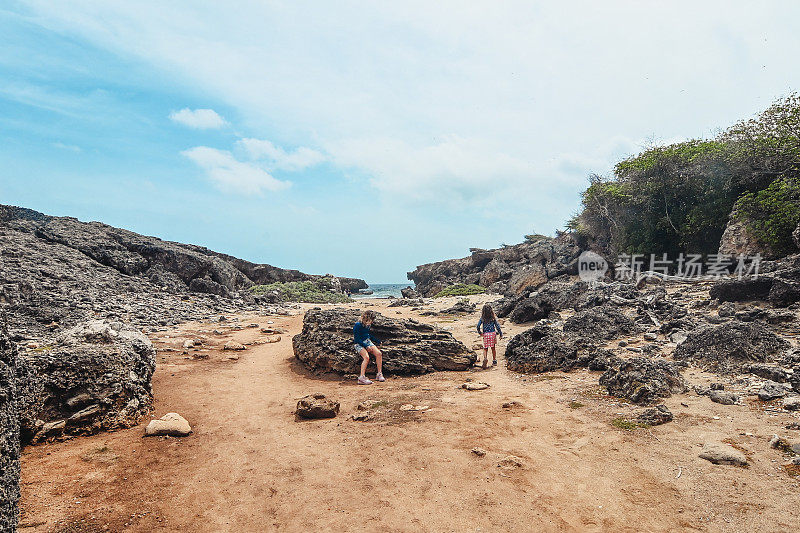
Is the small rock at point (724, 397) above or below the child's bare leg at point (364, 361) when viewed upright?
above

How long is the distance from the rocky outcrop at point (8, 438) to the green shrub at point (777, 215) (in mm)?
23649

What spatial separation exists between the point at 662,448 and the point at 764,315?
813 cm

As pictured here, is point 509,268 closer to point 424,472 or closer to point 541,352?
point 541,352

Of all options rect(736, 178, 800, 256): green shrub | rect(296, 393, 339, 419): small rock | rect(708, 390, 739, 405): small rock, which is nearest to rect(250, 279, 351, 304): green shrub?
rect(296, 393, 339, 419): small rock

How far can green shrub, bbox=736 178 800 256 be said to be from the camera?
55.7 ft

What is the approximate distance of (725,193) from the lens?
22328 mm

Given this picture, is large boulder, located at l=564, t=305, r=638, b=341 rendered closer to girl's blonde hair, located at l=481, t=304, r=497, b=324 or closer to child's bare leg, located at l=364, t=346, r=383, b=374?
girl's blonde hair, located at l=481, t=304, r=497, b=324

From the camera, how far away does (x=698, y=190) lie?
78.5 ft

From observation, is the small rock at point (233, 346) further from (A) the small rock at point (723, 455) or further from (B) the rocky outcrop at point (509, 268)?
(B) the rocky outcrop at point (509, 268)

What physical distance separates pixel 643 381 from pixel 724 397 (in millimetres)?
1131

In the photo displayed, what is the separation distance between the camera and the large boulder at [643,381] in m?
6.93

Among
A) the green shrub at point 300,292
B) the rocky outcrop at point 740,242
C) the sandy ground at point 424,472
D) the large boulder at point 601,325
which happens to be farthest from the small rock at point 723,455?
the green shrub at point 300,292

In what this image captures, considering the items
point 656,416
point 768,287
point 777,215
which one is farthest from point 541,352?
point 777,215

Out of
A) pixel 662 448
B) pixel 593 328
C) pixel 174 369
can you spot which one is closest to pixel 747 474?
pixel 662 448
